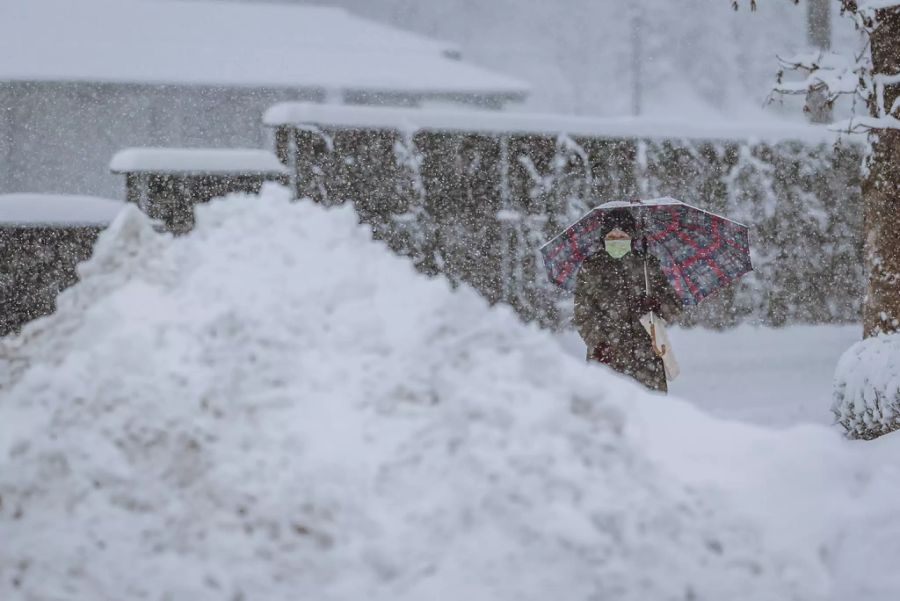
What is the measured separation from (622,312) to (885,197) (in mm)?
2188

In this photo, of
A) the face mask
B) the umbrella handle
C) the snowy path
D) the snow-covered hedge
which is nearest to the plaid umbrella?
the face mask

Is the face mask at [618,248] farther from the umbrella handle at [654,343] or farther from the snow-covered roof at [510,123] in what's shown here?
the snow-covered roof at [510,123]

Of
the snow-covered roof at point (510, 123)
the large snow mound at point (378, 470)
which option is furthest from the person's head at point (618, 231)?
the snow-covered roof at point (510, 123)

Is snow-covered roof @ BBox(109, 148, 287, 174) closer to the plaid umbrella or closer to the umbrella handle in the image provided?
the plaid umbrella

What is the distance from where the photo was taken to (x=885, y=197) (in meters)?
7.42

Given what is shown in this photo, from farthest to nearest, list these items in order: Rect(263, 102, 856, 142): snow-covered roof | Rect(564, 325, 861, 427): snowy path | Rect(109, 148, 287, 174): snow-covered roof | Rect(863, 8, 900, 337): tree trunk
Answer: Rect(263, 102, 856, 142): snow-covered roof
Rect(109, 148, 287, 174): snow-covered roof
Rect(564, 325, 861, 427): snowy path
Rect(863, 8, 900, 337): tree trunk

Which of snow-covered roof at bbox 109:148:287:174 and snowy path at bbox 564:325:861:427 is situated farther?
snow-covered roof at bbox 109:148:287:174

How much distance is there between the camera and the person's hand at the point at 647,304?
21.9 ft

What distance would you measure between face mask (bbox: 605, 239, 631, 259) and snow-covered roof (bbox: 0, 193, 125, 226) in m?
5.26

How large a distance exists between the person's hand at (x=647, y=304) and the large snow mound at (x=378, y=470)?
11.4 feet

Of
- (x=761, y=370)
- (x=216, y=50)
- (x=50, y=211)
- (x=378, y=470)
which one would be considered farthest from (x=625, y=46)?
(x=378, y=470)

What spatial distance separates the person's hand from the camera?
666 cm

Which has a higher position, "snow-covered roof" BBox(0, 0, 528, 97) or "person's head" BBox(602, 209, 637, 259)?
"snow-covered roof" BBox(0, 0, 528, 97)

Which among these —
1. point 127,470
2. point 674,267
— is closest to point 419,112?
point 674,267
